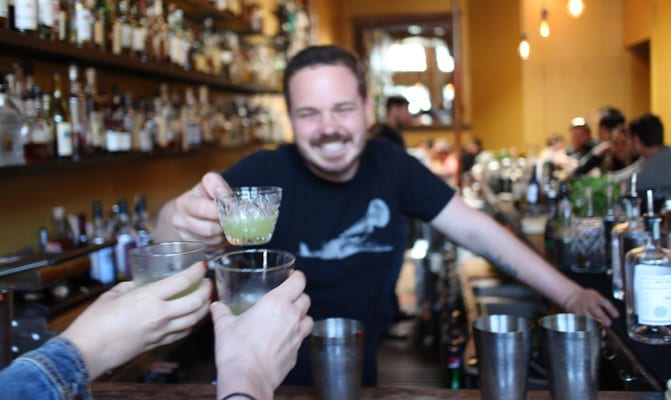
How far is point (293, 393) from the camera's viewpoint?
119 centimetres

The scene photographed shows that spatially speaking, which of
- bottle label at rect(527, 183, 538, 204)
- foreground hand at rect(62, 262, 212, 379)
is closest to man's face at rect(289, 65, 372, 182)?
foreground hand at rect(62, 262, 212, 379)

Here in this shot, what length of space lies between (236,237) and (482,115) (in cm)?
679

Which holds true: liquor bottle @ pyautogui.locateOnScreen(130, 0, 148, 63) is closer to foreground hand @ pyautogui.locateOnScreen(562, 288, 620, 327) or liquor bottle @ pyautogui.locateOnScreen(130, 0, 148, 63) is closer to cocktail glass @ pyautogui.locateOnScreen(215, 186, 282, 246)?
cocktail glass @ pyautogui.locateOnScreen(215, 186, 282, 246)

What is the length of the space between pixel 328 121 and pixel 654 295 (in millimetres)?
988

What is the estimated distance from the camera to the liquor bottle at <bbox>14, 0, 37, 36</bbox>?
6.13ft

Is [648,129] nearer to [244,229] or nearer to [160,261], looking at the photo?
[244,229]

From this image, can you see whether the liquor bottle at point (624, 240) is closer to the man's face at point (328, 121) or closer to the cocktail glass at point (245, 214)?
the man's face at point (328, 121)

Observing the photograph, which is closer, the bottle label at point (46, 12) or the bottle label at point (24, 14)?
the bottle label at point (24, 14)

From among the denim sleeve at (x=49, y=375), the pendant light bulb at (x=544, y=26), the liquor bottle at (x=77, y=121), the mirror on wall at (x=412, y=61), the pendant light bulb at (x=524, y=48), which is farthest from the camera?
the mirror on wall at (x=412, y=61)

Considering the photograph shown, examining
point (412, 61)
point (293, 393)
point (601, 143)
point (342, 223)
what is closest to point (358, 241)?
point (342, 223)

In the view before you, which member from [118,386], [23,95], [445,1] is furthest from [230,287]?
[445,1]

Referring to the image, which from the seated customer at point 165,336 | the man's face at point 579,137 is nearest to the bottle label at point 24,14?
the seated customer at point 165,336

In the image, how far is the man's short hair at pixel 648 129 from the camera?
221 centimetres

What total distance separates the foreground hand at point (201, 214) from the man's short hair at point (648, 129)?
151 cm
